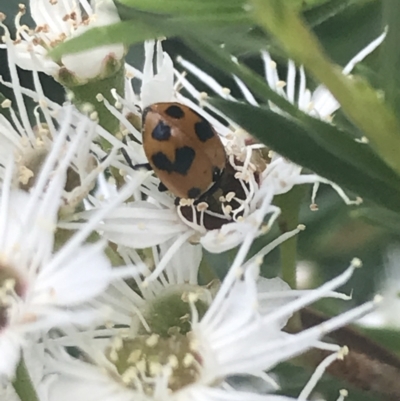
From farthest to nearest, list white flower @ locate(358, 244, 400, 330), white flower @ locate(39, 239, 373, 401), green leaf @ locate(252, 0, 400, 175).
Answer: white flower @ locate(358, 244, 400, 330)
white flower @ locate(39, 239, 373, 401)
green leaf @ locate(252, 0, 400, 175)

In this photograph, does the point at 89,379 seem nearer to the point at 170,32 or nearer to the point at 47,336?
the point at 47,336

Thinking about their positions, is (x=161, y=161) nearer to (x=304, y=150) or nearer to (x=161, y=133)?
(x=161, y=133)

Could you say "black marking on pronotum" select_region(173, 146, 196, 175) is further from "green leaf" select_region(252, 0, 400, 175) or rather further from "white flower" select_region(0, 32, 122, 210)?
"green leaf" select_region(252, 0, 400, 175)

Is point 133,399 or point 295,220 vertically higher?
point 295,220

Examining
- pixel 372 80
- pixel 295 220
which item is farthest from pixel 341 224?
pixel 372 80

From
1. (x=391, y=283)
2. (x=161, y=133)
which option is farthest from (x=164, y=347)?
(x=391, y=283)

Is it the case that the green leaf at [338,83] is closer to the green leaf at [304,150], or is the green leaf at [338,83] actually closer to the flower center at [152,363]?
the green leaf at [304,150]

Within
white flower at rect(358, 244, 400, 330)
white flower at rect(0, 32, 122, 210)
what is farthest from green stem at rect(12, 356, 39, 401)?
white flower at rect(358, 244, 400, 330)
